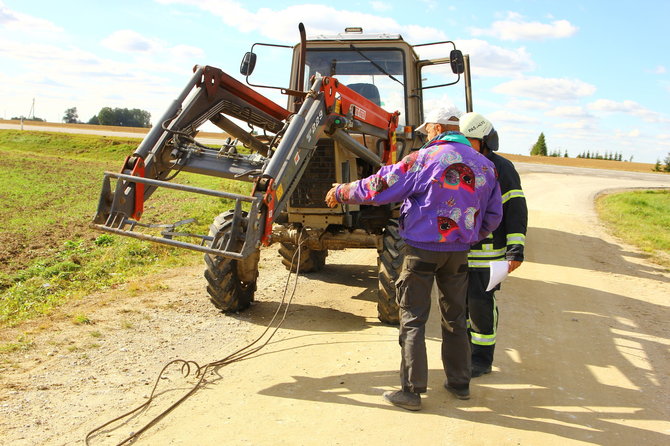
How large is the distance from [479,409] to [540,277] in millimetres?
5506

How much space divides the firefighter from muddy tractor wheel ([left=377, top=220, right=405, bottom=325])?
1344mm

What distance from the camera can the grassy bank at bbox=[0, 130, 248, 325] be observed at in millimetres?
8242

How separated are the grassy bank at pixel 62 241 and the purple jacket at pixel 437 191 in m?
4.53

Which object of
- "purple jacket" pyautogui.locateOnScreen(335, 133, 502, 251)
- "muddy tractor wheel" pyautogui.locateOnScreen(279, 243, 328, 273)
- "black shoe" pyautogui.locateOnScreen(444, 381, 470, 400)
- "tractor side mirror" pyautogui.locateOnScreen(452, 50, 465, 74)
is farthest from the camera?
"muddy tractor wheel" pyautogui.locateOnScreen(279, 243, 328, 273)

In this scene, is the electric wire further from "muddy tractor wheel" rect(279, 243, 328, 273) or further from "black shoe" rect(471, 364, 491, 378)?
"muddy tractor wheel" rect(279, 243, 328, 273)

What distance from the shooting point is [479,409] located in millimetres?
4570

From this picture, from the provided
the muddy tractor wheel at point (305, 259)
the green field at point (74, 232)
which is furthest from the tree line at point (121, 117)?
the muddy tractor wheel at point (305, 259)

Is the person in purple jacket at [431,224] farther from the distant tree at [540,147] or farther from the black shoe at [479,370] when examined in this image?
the distant tree at [540,147]

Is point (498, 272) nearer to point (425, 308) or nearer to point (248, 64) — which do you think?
point (425, 308)

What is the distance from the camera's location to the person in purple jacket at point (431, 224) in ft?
14.4

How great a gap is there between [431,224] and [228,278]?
298cm

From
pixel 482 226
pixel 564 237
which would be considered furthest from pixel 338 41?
pixel 564 237

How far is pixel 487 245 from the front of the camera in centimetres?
521

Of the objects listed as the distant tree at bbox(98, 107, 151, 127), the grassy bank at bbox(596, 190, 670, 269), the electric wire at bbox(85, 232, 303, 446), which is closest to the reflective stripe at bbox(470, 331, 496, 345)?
the electric wire at bbox(85, 232, 303, 446)
